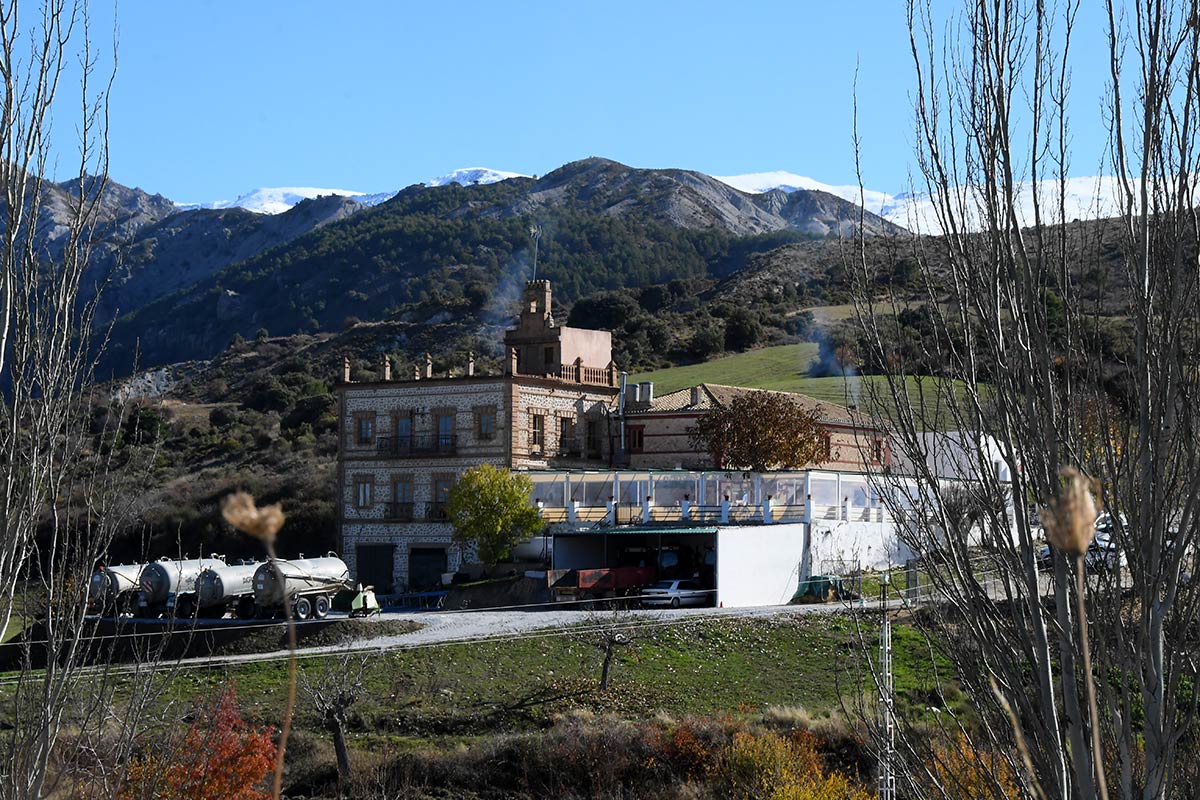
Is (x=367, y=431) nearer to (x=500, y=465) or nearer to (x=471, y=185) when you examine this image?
(x=500, y=465)

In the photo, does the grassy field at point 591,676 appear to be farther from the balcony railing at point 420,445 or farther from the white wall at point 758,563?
the balcony railing at point 420,445

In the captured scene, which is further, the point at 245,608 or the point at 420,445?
the point at 420,445

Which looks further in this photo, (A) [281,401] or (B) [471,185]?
(B) [471,185]

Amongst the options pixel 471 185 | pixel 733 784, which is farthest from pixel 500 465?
pixel 471 185

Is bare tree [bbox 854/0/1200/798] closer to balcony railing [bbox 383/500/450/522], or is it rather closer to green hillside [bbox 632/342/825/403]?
balcony railing [bbox 383/500/450/522]

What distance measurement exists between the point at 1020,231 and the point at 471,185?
600ft

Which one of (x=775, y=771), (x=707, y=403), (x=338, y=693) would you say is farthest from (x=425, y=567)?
(x=775, y=771)

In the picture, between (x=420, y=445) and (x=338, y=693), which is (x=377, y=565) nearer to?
(x=420, y=445)

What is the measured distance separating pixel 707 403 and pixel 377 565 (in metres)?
12.2

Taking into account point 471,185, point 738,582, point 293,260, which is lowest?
point 738,582

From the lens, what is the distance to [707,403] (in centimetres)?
4672

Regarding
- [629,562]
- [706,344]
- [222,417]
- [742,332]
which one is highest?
[742,332]

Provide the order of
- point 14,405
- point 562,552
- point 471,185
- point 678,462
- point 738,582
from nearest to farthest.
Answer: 1. point 14,405
2. point 738,582
3. point 562,552
4. point 678,462
5. point 471,185

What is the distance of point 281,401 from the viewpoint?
264ft
